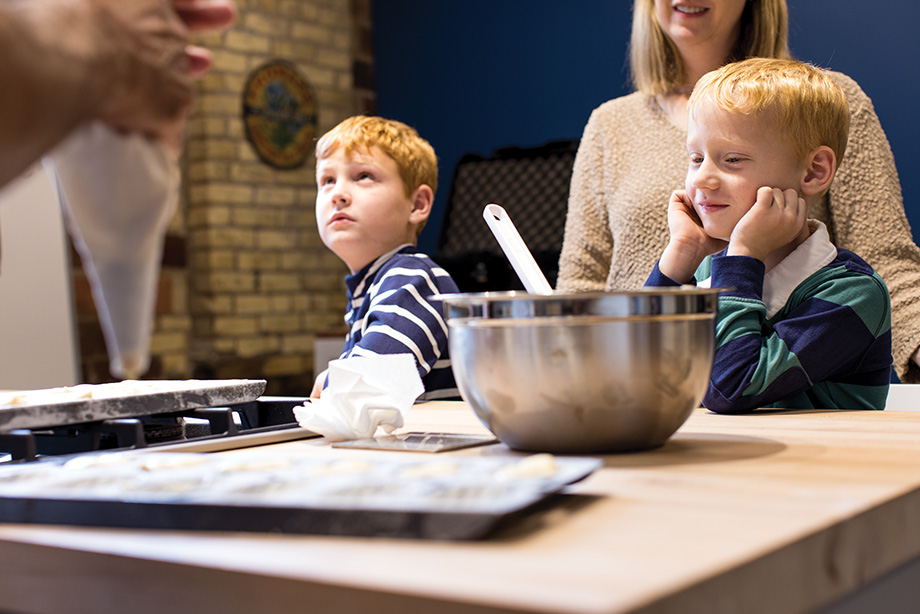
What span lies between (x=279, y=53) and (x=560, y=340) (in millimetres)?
3634

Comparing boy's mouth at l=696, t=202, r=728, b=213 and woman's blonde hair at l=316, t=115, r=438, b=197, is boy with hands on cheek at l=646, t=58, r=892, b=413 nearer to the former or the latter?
boy's mouth at l=696, t=202, r=728, b=213

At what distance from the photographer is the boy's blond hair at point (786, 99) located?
121cm

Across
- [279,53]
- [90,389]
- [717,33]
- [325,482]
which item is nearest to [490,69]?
[279,53]

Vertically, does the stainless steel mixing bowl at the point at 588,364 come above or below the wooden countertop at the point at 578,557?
above

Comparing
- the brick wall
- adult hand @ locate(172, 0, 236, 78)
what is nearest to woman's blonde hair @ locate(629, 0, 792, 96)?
adult hand @ locate(172, 0, 236, 78)

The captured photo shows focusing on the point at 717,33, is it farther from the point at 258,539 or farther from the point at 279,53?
the point at 279,53

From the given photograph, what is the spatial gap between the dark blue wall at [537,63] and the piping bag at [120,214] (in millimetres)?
2896

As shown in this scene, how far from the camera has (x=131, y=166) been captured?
0.40 metres

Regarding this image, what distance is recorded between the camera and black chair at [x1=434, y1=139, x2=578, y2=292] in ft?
10.3

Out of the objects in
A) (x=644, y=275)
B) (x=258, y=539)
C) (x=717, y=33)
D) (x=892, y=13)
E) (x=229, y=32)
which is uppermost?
(x=229, y=32)

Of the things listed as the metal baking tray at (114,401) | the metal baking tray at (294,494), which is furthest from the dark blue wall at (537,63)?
the metal baking tray at (294,494)

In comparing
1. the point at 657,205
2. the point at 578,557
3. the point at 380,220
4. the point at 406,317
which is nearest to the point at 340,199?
the point at 380,220

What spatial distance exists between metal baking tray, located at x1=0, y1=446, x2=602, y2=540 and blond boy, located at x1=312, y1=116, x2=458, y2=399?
2.86 feet

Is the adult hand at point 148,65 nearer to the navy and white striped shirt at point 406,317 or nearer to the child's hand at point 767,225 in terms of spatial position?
the child's hand at point 767,225
